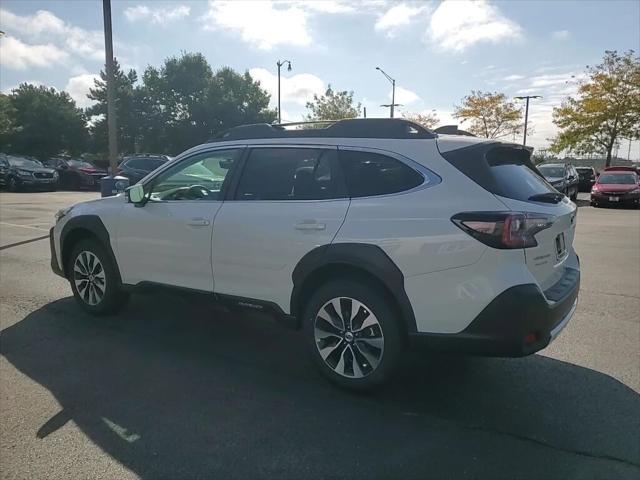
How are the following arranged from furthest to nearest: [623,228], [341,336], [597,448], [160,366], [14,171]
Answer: [14,171] < [623,228] < [160,366] < [341,336] < [597,448]

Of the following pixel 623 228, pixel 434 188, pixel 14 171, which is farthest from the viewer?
pixel 14 171

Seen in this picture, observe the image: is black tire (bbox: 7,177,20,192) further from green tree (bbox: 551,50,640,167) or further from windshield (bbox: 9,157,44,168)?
green tree (bbox: 551,50,640,167)

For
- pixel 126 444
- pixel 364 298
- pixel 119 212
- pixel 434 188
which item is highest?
pixel 434 188

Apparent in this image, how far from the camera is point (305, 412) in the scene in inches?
129

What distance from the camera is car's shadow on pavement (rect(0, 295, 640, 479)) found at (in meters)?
2.74

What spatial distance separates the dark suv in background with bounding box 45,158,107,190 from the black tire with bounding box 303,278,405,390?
25.5m

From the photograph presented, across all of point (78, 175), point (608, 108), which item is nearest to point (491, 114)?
point (608, 108)

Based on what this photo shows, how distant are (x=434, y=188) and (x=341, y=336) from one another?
1196mm

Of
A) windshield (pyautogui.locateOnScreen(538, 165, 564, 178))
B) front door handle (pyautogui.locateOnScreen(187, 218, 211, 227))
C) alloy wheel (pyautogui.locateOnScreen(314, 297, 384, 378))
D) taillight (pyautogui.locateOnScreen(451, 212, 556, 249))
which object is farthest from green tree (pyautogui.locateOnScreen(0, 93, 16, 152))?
taillight (pyautogui.locateOnScreen(451, 212, 556, 249))

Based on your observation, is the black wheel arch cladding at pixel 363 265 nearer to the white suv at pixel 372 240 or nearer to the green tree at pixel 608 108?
the white suv at pixel 372 240

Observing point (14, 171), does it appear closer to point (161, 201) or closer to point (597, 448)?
point (161, 201)

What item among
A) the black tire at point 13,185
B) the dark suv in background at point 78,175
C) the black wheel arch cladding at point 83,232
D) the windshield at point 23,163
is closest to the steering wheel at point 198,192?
the black wheel arch cladding at point 83,232

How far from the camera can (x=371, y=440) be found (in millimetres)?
2961

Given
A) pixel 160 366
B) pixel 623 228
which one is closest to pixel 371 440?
pixel 160 366
